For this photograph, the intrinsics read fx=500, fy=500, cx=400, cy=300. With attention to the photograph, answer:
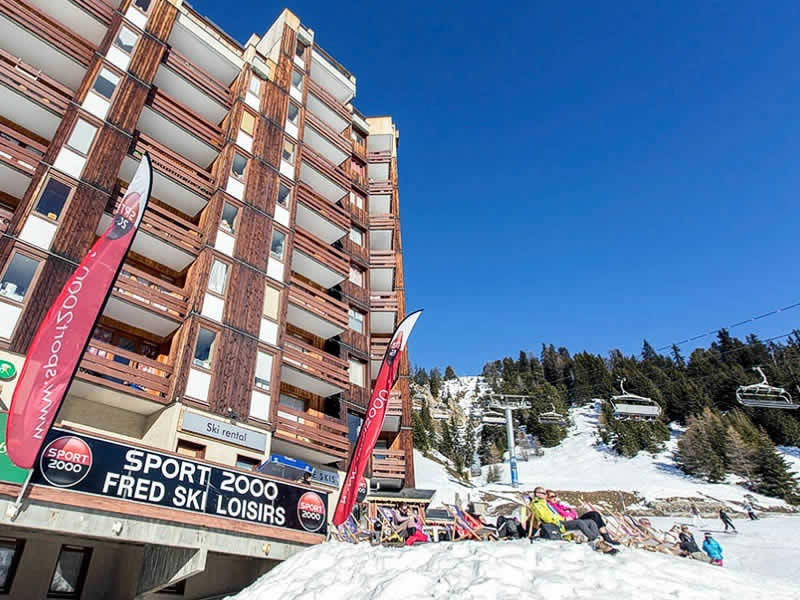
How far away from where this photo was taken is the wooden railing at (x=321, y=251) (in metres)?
26.6

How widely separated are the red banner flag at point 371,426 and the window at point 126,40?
17.8 meters

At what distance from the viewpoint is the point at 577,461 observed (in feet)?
247

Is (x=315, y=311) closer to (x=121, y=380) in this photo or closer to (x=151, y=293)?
(x=151, y=293)

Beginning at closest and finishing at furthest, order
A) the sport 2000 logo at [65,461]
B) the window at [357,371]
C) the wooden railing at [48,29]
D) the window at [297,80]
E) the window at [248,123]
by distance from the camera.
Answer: the sport 2000 logo at [65,461] < the wooden railing at [48,29] < the window at [248,123] < the window at [357,371] < the window at [297,80]

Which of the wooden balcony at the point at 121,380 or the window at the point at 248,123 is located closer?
the wooden balcony at the point at 121,380

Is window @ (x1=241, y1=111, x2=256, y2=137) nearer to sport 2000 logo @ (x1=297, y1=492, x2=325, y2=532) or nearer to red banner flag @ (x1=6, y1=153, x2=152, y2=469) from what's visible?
red banner flag @ (x1=6, y1=153, x2=152, y2=469)

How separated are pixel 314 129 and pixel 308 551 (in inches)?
999

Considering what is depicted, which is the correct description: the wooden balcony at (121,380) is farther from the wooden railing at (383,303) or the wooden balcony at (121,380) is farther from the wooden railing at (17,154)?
the wooden railing at (383,303)

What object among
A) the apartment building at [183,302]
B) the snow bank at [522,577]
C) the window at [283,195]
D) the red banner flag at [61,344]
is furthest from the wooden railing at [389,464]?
the red banner flag at [61,344]

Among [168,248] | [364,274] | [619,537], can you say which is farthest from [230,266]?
[619,537]

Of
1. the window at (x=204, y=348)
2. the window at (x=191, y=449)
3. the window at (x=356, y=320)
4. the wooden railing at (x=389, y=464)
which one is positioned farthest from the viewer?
the window at (x=356, y=320)

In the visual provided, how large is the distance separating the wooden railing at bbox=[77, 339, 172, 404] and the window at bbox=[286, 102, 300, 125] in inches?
690

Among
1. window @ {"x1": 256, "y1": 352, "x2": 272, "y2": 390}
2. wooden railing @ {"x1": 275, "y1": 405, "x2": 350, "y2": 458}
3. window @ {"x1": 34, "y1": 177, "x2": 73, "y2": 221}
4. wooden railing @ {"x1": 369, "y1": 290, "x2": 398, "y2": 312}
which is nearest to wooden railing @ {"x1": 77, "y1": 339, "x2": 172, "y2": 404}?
window @ {"x1": 256, "y1": 352, "x2": 272, "y2": 390}

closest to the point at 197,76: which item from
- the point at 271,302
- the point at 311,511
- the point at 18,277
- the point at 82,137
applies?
the point at 82,137
